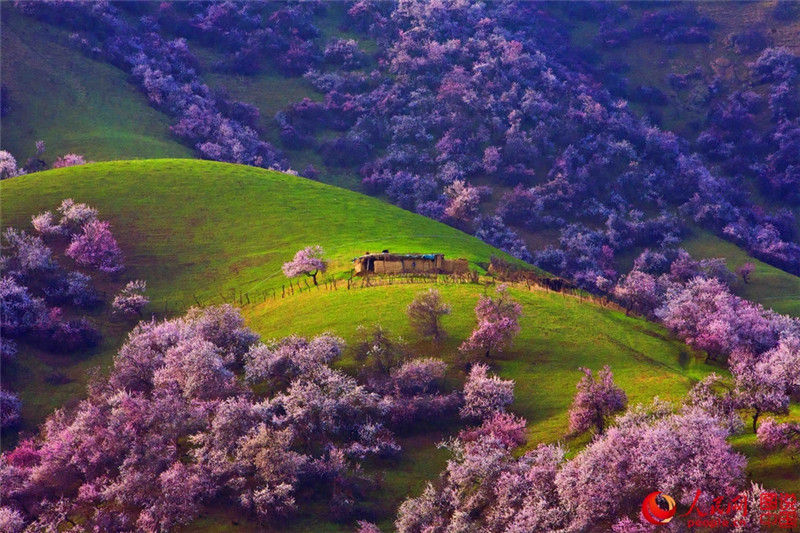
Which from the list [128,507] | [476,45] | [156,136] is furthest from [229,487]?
[476,45]

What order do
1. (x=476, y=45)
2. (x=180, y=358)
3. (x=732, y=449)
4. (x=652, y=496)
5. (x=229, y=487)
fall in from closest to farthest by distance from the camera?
(x=652, y=496) < (x=732, y=449) < (x=229, y=487) < (x=180, y=358) < (x=476, y=45)

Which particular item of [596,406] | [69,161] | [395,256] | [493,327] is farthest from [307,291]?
[69,161]

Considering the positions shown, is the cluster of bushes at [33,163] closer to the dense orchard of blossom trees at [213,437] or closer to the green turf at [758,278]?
the dense orchard of blossom trees at [213,437]

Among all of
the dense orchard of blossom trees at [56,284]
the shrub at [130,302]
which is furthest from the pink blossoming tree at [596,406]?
the shrub at [130,302]

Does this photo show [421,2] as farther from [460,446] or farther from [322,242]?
[460,446]

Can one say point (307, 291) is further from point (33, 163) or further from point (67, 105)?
point (67, 105)

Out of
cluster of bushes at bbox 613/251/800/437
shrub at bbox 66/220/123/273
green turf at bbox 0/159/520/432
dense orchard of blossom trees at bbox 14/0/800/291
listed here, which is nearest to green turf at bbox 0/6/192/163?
dense orchard of blossom trees at bbox 14/0/800/291
